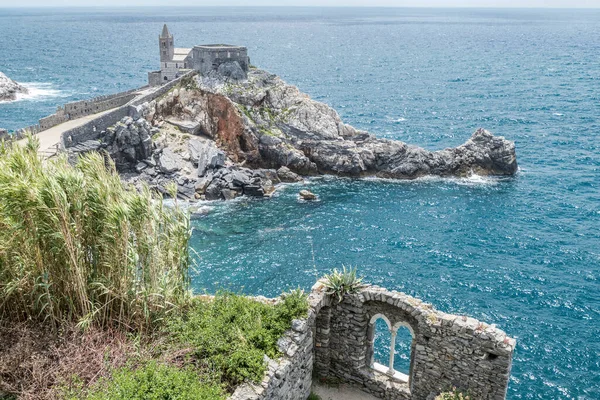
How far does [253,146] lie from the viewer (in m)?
67.8

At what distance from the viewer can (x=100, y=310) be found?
20031 millimetres

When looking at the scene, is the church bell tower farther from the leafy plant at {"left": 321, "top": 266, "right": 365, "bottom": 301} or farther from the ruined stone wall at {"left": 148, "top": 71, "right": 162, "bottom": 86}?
the leafy plant at {"left": 321, "top": 266, "right": 365, "bottom": 301}

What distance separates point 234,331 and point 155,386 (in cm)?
397

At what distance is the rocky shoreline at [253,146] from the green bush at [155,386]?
43850mm

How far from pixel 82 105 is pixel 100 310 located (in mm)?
52970

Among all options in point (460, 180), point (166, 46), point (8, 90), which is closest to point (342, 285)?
point (460, 180)

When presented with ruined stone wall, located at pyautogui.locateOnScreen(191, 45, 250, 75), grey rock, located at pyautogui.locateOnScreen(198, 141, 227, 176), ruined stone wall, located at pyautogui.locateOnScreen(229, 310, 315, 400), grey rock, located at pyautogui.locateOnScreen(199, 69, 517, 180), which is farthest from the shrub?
ruined stone wall, located at pyautogui.locateOnScreen(191, 45, 250, 75)

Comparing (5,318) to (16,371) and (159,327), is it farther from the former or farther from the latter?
(159,327)

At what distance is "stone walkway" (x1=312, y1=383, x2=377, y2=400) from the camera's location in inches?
928

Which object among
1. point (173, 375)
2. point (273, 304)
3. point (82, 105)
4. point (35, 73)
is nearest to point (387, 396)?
point (273, 304)

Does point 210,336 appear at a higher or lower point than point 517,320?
higher

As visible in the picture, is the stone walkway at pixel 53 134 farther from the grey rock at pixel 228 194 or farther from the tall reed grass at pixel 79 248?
the tall reed grass at pixel 79 248

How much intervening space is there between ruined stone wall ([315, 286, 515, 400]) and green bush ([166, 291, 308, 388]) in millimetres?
2544

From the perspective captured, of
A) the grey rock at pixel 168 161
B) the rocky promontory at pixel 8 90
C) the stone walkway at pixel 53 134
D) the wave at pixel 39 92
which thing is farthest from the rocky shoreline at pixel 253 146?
the rocky promontory at pixel 8 90
